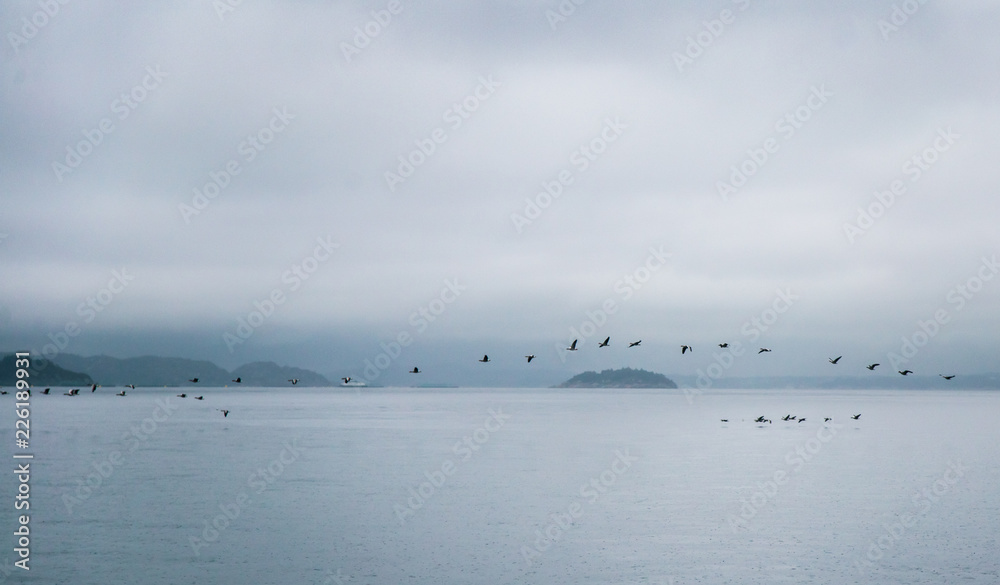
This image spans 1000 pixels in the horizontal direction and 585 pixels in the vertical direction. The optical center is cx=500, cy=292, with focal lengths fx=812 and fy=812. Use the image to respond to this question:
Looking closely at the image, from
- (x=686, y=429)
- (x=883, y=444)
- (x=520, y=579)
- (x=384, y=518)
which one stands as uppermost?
(x=686, y=429)

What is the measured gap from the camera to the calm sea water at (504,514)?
33.9 metres

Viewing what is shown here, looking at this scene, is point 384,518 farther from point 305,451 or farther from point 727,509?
point 305,451

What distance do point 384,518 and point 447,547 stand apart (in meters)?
7.50

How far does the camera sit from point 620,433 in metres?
109

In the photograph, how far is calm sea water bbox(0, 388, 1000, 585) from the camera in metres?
33.9

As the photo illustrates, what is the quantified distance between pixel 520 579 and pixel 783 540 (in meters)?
14.4

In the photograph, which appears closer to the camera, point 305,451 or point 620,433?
point 305,451

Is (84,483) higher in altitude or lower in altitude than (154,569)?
higher

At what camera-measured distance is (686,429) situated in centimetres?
12125

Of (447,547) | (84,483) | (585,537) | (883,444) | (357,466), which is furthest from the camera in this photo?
(883,444)

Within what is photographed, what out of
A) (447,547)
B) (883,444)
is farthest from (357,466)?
(883,444)

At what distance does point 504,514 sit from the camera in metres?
45.5

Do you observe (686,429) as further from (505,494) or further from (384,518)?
(384,518)

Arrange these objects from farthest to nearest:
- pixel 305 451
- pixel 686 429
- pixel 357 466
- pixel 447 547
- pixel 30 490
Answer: pixel 686 429 → pixel 305 451 → pixel 357 466 → pixel 30 490 → pixel 447 547
